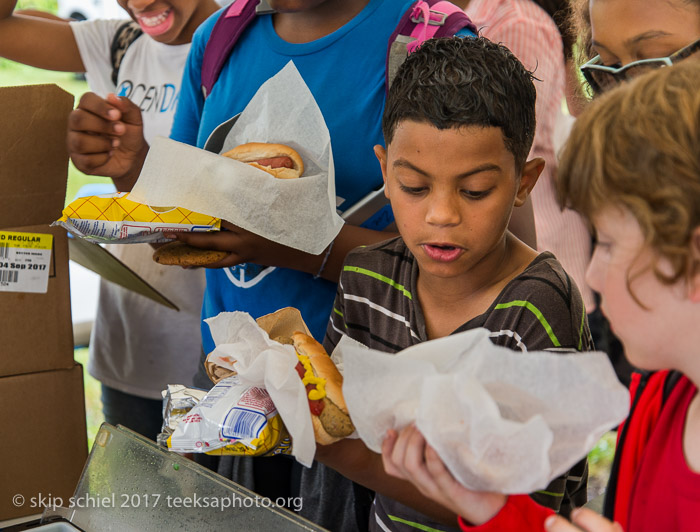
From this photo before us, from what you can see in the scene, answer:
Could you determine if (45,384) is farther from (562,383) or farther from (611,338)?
(611,338)

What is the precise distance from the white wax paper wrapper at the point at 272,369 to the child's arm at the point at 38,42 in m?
1.39

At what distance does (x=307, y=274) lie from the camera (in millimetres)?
1480

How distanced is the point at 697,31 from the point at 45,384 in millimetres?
1343

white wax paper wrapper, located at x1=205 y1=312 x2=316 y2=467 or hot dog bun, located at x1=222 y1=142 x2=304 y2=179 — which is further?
hot dog bun, located at x1=222 y1=142 x2=304 y2=179

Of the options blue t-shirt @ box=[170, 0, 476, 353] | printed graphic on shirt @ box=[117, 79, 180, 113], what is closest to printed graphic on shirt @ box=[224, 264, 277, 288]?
blue t-shirt @ box=[170, 0, 476, 353]

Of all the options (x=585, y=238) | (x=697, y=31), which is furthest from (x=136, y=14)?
(x=585, y=238)

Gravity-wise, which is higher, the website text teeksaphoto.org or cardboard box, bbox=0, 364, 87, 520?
the website text teeksaphoto.org

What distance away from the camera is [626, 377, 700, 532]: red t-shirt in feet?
2.58

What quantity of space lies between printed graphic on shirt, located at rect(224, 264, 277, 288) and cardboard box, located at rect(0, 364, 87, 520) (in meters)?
0.38

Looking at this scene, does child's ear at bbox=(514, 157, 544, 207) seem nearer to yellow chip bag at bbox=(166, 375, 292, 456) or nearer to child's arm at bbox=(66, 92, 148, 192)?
yellow chip bag at bbox=(166, 375, 292, 456)

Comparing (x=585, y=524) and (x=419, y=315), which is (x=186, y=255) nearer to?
(x=419, y=315)

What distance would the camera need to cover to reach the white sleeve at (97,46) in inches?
84.3

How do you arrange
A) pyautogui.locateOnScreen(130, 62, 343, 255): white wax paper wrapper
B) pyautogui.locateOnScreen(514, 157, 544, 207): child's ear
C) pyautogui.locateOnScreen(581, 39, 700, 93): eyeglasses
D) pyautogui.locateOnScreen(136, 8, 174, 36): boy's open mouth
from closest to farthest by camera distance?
pyautogui.locateOnScreen(581, 39, 700, 93): eyeglasses → pyautogui.locateOnScreen(514, 157, 544, 207): child's ear → pyautogui.locateOnScreen(130, 62, 343, 255): white wax paper wrapper → pyautogui.locateOnScreen(136, 8, 174, 36): boy's open mouth

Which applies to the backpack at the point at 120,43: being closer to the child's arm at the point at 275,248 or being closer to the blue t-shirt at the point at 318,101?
the blue t-shirt at the point at 318,101
